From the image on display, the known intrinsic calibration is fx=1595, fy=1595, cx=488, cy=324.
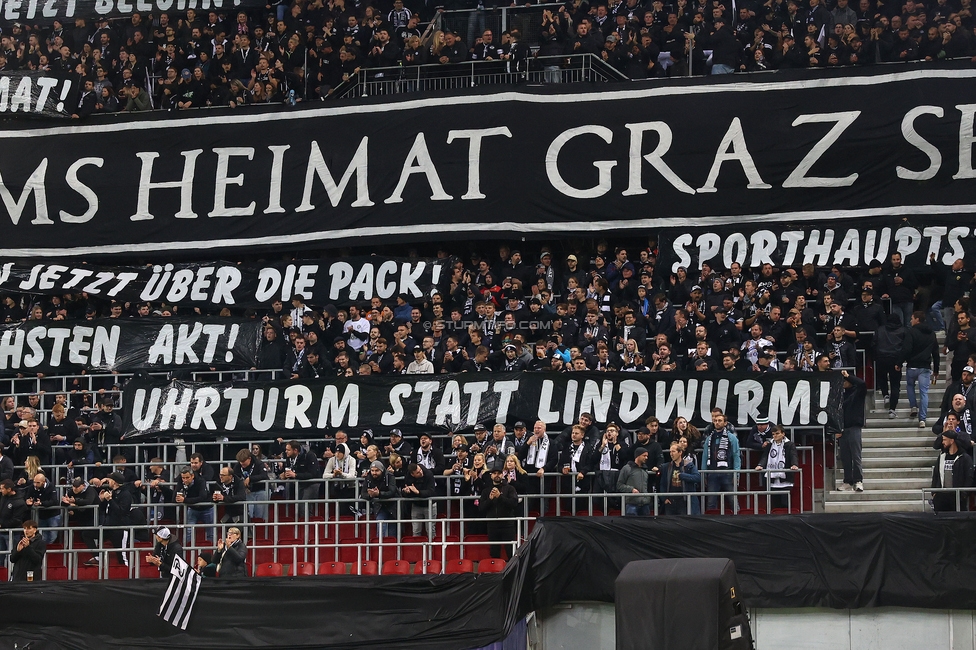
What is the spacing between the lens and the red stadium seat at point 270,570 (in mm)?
20281

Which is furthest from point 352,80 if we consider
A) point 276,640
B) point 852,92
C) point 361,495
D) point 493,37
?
point 276,640

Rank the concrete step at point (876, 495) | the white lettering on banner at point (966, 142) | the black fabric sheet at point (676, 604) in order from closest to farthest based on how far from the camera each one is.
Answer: the black fabric sheet at point (676, 604), the concrete step at point (876, 495), the white lettering on banner at point (966, 142)

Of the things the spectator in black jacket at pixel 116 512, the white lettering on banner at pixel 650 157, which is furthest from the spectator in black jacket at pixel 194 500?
the white lettering on banner at pixel 650 157

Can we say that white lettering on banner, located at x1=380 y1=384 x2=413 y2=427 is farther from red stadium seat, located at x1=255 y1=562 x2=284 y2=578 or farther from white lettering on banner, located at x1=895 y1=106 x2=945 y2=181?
white lettering on banner, located at x1=895 y1=106 x2=945 y2=181

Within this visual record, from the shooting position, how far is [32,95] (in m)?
30.5

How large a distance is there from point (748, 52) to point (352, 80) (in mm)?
A: 7548

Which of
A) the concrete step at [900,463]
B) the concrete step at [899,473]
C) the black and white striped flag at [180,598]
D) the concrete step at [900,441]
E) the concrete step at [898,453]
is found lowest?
the black and white striped flag at [180,598]

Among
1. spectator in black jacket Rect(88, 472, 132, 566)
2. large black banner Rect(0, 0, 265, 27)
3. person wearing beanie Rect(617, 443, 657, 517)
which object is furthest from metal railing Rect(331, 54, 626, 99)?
person wearing beanie Rect(617, 443, 657, 517)

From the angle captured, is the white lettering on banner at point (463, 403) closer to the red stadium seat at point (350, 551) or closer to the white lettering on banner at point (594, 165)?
the red stadium seat at point (350, 551)

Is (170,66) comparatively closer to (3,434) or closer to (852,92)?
(3,434)

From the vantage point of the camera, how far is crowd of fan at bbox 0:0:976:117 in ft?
91.6

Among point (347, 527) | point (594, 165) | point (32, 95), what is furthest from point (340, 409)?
point (32, 95)

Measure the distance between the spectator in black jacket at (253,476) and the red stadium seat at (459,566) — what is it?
9.56 ft

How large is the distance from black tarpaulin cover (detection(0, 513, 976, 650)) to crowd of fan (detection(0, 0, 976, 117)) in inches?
453
